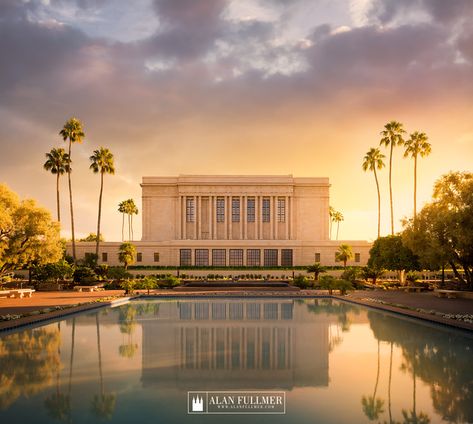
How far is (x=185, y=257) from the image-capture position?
61.8 metres

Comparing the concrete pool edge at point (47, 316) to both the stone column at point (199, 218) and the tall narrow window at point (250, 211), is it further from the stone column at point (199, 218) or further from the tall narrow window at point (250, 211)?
the tall narrow window at point (250, 211)

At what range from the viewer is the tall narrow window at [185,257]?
202 feet

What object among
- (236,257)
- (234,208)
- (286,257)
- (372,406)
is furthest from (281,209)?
(372,406)

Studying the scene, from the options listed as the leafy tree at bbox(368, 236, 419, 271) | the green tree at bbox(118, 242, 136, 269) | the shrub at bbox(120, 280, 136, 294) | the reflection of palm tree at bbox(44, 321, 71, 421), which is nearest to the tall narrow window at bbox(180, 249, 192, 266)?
the green tree at bbox(118, 242, 136, 269)

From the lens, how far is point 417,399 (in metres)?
9.80

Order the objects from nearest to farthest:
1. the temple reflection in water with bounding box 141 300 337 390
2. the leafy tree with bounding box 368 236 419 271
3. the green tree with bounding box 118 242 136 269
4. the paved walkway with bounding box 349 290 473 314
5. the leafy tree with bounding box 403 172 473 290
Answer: the temple reflection in water with bounding box 141 300 337 390, the paved walkway with bounding box 349 290 473 314, the leafy tree with bounding box 403 172 473 290, the leafy tree with bounding box 368 236 419 271, the green tree with bounding box 118 242 136 269

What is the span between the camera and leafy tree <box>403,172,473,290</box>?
106ft

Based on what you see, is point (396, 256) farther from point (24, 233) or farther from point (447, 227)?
point (24, 233)

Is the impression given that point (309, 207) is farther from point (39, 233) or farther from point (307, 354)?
point (307, 354)

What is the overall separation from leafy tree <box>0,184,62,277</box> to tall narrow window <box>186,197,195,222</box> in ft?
105

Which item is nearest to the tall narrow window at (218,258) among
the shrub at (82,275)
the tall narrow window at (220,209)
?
the tall narrow window at (220,209)

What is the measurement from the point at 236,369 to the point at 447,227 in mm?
26306

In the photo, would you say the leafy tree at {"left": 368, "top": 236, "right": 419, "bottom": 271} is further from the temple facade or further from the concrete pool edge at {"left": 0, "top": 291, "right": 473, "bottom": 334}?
the temple facade

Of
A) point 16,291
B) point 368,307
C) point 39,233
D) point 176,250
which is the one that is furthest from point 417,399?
point 176,250
